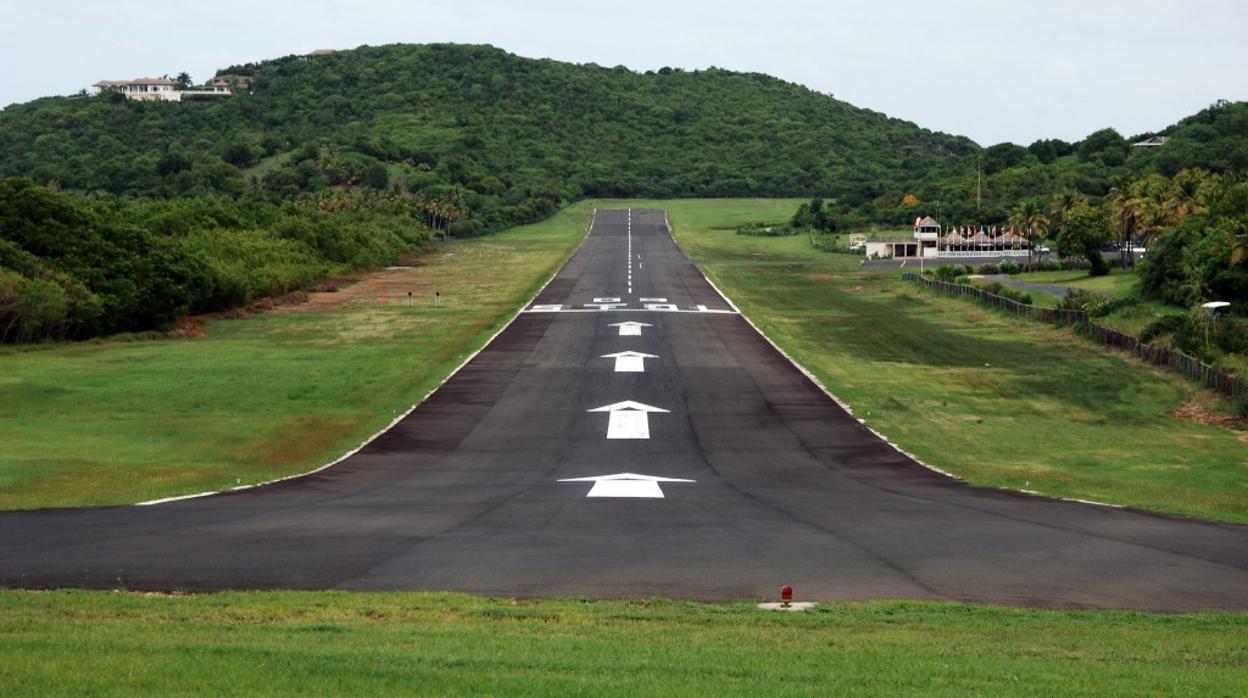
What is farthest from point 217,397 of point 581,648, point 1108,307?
point 1108,307

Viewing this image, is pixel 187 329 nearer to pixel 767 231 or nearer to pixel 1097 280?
pixel 1097 280

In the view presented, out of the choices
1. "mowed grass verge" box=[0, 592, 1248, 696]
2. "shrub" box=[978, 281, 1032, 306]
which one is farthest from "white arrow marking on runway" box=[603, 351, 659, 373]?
Answer: "mowed grass verge" box=[0, 592, 1248, 696]

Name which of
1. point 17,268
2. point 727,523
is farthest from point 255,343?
point 727,523

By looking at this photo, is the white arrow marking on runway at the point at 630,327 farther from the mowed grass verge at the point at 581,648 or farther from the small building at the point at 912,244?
the small building at the point at 912,244

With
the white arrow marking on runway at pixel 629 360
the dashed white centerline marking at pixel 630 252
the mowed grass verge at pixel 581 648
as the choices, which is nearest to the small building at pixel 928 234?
the dashed white centerline marking at pixel 630 252

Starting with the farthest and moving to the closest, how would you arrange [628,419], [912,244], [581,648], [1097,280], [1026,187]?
1. [1026,187]
2. [912,244]
3. [1097,280]
4. [628,419]
5. [581,648]

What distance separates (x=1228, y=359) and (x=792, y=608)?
139 ft

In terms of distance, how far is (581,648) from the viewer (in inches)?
566

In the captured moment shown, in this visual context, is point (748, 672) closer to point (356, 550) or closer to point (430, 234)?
point (356, 550)

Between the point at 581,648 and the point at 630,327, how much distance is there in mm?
53783

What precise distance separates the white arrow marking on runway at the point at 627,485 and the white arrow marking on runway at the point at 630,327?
109 ft

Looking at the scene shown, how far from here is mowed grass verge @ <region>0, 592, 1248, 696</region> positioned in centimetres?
Result: 1226

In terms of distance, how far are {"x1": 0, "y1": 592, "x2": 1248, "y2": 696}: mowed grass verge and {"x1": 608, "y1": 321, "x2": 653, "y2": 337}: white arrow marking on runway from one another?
4743cm

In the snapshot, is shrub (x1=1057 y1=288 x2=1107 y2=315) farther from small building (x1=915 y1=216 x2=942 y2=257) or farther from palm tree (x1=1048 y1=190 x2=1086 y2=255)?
palm tree (x1=1048 y1=190 x2=1086 y2=255)
